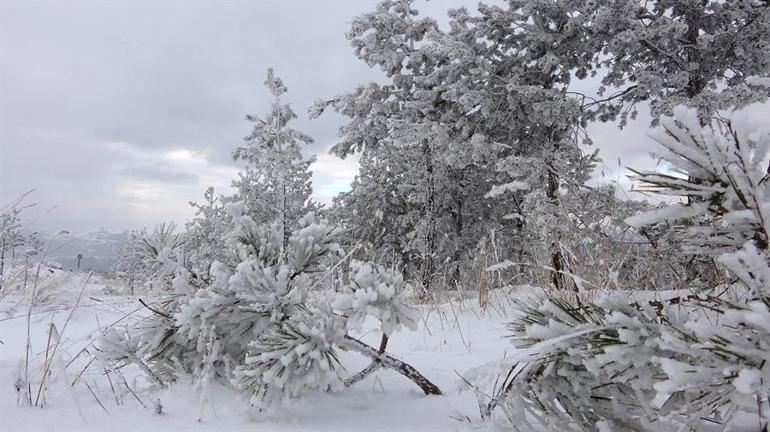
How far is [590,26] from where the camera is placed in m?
10.4

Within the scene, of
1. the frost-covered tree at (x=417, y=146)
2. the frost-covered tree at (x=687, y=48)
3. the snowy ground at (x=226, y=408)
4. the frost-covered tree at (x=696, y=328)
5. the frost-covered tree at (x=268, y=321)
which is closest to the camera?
the frost-covered tree at (x=696, y=328)

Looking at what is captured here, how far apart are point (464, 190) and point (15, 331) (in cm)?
1664

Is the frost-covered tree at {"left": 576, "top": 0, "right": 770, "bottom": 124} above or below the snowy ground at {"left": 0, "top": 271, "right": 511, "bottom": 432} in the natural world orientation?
above

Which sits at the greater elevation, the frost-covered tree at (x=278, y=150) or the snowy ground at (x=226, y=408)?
the frost-covered tree at (x=278, y=150)

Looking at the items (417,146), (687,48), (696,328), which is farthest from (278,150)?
(696,328)

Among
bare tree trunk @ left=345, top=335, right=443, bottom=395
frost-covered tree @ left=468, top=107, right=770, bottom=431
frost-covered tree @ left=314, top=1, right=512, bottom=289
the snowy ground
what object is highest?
frost-covered tree @ left=314, top=1, right=512, bottom=289

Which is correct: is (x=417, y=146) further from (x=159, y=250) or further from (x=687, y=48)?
(x=159, y=250)

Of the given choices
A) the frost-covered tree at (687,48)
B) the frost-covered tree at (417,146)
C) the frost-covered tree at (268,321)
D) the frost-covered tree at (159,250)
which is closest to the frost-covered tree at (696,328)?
the frost-covered tree at (268,321)

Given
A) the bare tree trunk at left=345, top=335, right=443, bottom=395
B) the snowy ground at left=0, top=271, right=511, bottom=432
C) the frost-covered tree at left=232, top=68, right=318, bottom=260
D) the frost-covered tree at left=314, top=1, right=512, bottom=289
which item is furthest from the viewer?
the frost-covered tree at left=232, top=68, right=318, bottom=260

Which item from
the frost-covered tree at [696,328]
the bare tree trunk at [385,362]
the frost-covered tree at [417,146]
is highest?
the frost-covered tree at [417,146]

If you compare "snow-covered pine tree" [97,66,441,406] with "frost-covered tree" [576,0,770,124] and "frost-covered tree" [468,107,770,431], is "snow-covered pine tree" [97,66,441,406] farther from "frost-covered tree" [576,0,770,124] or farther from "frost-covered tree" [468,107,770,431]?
"frost-covered tree" [576,0,770,124]

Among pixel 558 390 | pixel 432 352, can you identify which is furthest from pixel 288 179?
pixel 558 390

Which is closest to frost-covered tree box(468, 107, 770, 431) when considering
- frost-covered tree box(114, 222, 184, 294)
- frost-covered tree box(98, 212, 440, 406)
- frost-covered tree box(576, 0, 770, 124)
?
frost-covered tree box(98, 212, 440, 406)

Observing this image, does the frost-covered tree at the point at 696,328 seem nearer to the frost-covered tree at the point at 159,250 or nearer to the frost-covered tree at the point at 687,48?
the frost-covered tree at the point at 159,250
